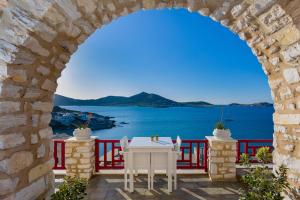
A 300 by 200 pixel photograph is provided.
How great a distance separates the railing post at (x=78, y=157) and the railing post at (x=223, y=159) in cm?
258

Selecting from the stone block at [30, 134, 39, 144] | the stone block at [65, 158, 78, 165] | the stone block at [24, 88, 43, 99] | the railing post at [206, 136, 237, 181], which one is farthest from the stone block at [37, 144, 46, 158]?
the railing post at [206, 136, 237, 181]

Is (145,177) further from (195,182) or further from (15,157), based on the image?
(15,157)

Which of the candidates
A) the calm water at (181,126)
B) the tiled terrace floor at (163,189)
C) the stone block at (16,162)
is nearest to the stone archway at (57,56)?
the stone block at (16,162)

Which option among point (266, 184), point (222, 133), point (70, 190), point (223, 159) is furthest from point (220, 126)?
point (70, 190)

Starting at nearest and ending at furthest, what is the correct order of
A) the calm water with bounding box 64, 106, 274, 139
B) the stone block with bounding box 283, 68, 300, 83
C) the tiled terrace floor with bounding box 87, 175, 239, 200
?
the stone block with bounding box 283, 68, 300, 83
the tiled terrace floor with bounding box 87, 175, 239, 200
the calm water with bounding box 64, 106, 274, 139

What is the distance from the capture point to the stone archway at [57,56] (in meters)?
1.74

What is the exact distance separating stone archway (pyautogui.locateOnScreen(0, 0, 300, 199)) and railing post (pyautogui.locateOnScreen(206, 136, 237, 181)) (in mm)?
2115

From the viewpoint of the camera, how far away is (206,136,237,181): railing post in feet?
14.8

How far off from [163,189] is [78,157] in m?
1.89

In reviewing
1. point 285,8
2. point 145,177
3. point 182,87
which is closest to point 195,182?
point 145,177

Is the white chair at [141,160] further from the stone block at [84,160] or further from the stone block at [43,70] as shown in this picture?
the stone block at [43,70]

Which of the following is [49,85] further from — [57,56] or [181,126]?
[181,126]

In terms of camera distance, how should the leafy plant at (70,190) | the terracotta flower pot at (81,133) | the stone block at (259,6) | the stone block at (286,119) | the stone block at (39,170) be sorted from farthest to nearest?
1. the terracotta flower pot at (81,133)
2. the leafy plant at (70,190)
3. the stone block at (39,170)
4. the stone block at (286,119)
5. the stone block at (259,6)

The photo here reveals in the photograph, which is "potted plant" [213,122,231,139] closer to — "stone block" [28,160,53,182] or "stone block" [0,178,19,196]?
"stone block" [28,160,53,182]
